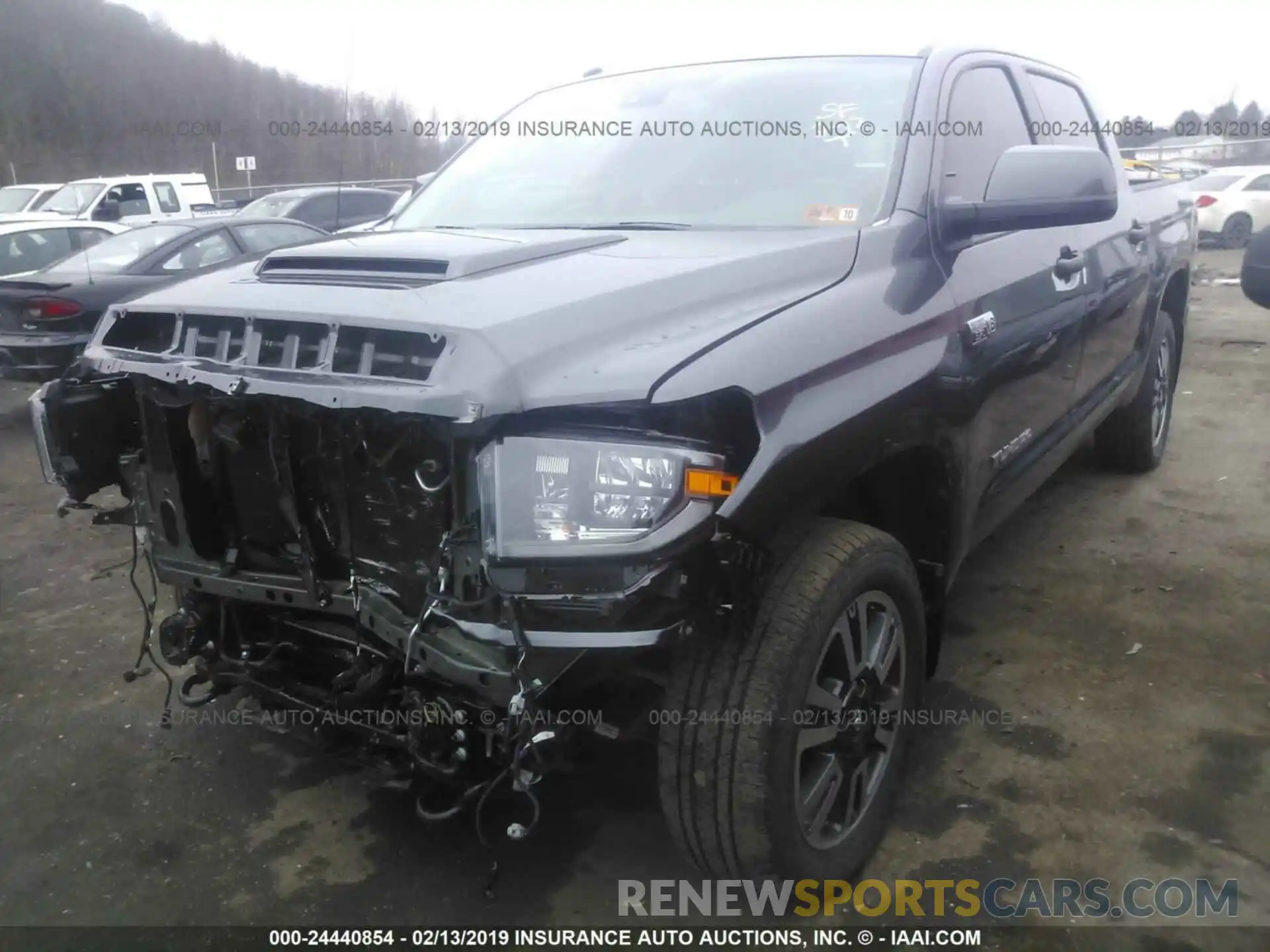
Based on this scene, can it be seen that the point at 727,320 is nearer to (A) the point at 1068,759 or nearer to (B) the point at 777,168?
(B) the point at 777,168

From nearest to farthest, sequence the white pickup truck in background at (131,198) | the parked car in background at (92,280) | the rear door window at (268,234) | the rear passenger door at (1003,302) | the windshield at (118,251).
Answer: the rear passenger door at (1003,302) < the parked car in background at (92,280) < the windshield at (118,251) < the rear door window at (268,234) < the white pickup truck in background at (131,198)

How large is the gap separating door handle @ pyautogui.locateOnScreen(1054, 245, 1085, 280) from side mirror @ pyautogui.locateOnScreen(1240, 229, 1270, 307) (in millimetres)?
477

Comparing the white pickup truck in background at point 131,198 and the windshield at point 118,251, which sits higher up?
the white pickup truck in background at point 131,198

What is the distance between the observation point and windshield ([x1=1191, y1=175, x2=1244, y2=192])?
17.8m

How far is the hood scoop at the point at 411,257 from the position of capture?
2.08 meters

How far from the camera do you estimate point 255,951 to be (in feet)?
7.30

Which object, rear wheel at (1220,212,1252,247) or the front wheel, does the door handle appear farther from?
rear wheel at (1220,212,1252,247)

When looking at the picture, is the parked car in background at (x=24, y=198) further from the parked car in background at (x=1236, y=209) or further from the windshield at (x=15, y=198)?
the parked car in background at (x=1236, y=209)

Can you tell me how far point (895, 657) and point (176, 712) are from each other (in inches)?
88.9

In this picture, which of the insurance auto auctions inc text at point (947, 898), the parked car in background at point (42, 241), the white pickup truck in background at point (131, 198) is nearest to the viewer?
the insurance auto auctions inc text at point (947, 898)

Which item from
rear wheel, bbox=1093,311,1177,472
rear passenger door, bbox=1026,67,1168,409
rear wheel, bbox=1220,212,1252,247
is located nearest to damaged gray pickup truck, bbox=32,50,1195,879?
rear passenger door, bbox=1026,67,1168,409

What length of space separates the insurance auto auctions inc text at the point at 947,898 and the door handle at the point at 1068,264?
1.80 meters

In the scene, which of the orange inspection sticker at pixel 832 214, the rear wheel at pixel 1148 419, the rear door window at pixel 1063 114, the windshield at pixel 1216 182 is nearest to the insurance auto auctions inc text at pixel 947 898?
the orange inspection sticker at pixel 832 214

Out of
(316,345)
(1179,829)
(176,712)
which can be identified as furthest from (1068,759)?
(176,712)
